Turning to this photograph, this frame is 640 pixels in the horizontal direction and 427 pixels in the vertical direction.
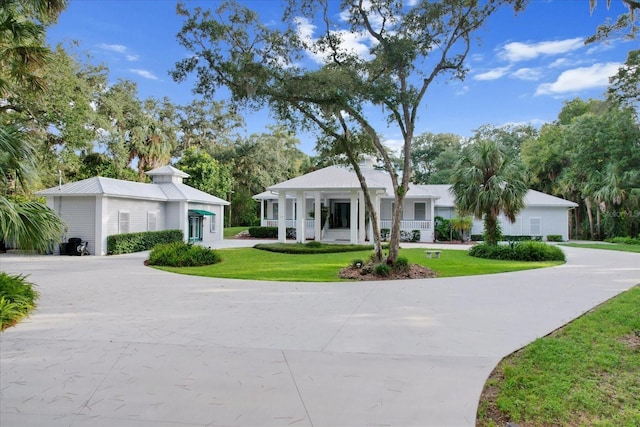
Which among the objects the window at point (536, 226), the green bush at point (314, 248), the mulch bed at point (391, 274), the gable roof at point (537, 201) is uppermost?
the gable roof at point (537, 201)

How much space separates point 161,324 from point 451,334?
4.64m

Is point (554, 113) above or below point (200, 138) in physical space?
above

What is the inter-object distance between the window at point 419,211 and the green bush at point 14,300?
25086mm

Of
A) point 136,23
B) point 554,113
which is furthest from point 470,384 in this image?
point 554,113

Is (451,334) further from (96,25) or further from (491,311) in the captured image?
(96,25)

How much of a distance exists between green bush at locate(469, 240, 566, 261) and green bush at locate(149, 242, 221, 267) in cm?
1200

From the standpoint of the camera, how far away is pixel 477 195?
16.9 m

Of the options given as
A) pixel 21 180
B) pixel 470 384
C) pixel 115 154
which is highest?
pixel 115 154

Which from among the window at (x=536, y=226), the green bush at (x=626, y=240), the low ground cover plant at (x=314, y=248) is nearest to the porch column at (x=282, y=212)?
the low ground cover plant at (x=314, y=248)

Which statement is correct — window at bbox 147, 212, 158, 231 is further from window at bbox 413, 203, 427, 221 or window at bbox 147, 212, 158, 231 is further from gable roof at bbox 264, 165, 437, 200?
window at bbox 413, 203, 427, 221

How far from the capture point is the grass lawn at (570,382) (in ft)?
11.1

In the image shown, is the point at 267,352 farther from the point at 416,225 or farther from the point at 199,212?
the point at 416,225

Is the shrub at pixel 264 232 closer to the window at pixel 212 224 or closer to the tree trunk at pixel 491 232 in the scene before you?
the window at pixel 212 224

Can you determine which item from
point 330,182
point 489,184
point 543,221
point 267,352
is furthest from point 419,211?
point 267,352
